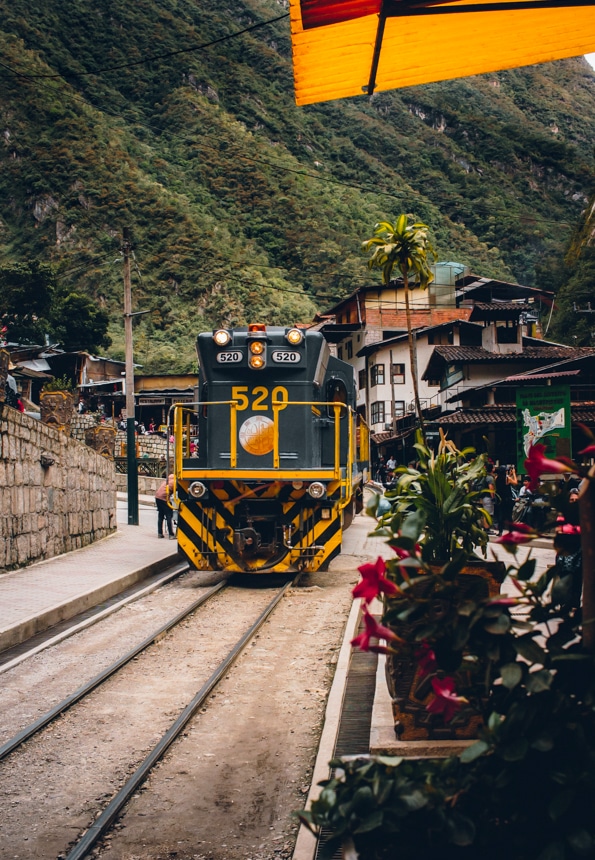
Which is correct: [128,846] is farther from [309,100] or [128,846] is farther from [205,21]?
[205,21]

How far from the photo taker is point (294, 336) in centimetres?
1279

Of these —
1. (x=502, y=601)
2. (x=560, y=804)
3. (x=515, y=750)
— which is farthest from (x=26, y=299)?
(x=560, y=804)

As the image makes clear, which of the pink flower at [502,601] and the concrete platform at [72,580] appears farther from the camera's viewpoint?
the concrete platform at [72,580]

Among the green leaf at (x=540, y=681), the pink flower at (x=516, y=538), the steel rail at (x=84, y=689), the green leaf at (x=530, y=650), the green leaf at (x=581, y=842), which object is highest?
the pink flower at (x=516, y=538)

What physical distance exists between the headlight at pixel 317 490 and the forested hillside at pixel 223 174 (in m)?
51.3

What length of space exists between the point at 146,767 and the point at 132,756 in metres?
0.40

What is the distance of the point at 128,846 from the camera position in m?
4.39

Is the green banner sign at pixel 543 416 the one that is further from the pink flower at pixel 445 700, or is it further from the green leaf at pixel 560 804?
the green leaf at pixel 560 804

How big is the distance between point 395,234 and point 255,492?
16.2 m

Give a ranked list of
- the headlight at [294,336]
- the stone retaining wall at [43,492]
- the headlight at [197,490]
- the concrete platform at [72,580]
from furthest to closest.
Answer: the headlight at [294,336] < the stone retaining wall at [43,492] < the headlight at [197,490] < the concrete platform at [72,580]

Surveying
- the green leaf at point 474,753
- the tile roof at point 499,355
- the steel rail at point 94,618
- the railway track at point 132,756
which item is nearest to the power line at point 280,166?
the tile roof at point 499,355

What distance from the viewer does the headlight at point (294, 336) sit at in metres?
12.8

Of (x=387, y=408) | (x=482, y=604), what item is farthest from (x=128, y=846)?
(x=387, y=408)

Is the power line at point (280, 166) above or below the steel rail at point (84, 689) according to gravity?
above
